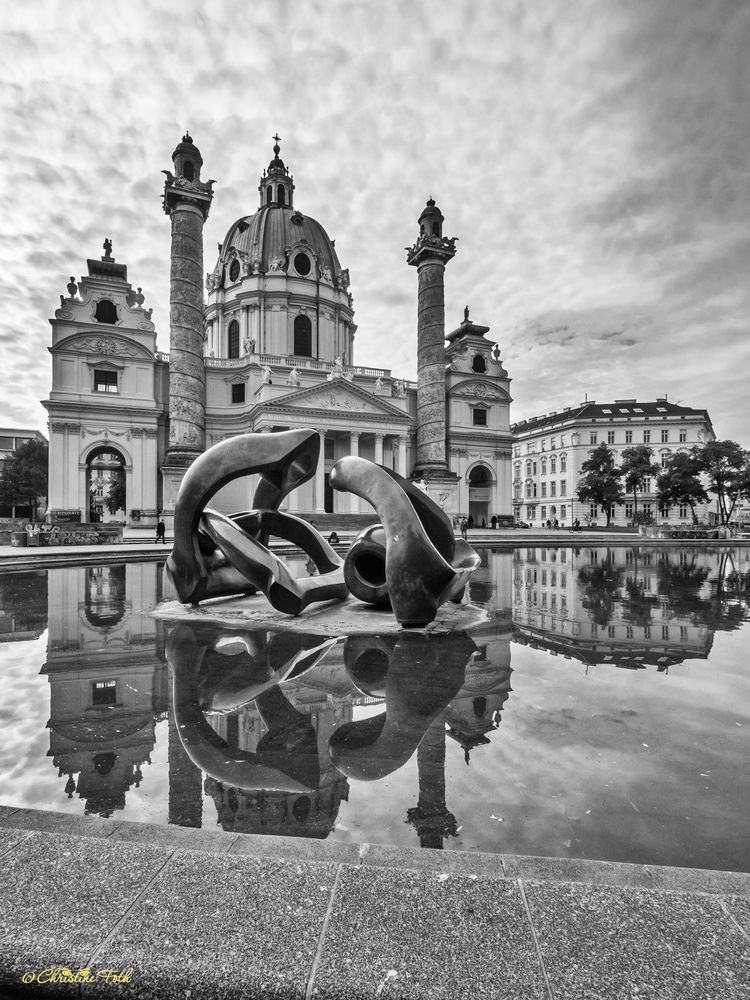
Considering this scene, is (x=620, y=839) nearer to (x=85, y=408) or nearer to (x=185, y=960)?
(x=185, y=960)

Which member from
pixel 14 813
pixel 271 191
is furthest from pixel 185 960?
pixel 271 191

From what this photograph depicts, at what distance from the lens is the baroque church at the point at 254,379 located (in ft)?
118

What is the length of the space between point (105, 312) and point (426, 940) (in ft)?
159

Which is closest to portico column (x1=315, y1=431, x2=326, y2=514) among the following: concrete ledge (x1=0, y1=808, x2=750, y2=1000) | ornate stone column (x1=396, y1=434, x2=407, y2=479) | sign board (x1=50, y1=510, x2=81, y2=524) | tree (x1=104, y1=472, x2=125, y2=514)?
ornate stone column (x1=396, y1=434, x2=407, y2=479)

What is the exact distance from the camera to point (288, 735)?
13.6 feet

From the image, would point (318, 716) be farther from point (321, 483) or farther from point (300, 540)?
point (321, 483)

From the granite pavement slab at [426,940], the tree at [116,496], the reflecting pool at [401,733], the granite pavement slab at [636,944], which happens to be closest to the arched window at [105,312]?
the tree at [116,496]

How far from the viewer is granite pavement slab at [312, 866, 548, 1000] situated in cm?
164

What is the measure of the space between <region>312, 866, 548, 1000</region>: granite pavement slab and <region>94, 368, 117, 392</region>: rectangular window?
45872mm

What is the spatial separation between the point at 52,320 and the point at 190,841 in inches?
1841

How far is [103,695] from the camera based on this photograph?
5.16m

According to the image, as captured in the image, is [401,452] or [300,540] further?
[401,452]

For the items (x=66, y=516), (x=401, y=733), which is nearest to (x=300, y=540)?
(x=401, y=733)
